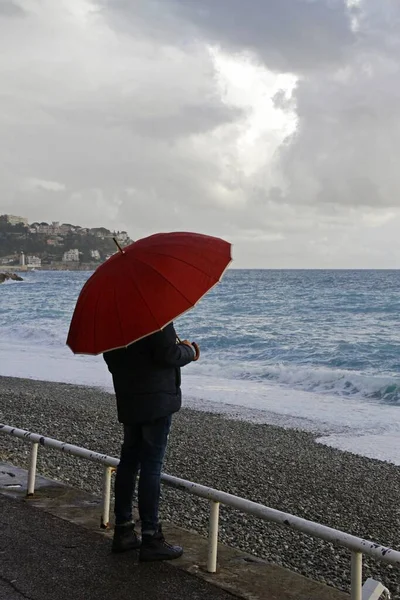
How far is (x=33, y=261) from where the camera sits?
16788 cm

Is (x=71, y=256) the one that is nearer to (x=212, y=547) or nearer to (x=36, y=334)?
(x=36, y=334)

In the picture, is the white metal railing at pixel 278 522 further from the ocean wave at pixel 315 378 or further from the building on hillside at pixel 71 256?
the building on hillside at pixel 71 256

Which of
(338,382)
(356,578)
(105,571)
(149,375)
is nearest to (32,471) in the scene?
(105,571)

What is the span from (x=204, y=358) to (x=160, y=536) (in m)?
A: 20.6

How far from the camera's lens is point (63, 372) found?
67.7 feet

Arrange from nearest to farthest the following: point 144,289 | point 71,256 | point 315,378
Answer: point 144,289, point 315,378, point 71,256

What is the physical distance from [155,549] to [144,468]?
0.48m

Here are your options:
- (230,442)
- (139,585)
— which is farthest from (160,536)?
(230,442)

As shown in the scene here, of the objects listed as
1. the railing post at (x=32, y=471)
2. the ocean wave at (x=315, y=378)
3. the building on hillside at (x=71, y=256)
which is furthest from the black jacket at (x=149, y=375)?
the building on hillside at (x=71, y=256)

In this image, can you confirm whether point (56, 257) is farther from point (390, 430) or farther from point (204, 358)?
point (390, 430)

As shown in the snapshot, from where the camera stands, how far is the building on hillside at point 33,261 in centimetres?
16662

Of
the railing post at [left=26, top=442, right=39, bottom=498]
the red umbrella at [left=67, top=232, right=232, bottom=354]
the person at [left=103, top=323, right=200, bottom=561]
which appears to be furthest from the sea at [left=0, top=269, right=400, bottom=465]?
the red umbrella at [left=67, top=232, right=232, bottom=354]

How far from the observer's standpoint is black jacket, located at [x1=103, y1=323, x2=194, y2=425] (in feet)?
11.9

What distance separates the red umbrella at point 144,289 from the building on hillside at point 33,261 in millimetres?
168242
